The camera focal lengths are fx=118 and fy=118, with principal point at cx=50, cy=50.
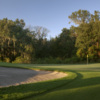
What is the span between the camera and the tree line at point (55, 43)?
31891mm

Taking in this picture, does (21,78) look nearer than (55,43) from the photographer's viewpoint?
Yes

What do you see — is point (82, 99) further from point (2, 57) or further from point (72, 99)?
point (2, 57)

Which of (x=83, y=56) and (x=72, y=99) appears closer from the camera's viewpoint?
(x=72, y=99)

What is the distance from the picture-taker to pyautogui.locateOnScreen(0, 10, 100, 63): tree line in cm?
3189

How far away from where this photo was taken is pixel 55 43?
1642 inches

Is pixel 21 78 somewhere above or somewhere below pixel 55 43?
below

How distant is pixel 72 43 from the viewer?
4019cm

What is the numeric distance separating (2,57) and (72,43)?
22.6 metres

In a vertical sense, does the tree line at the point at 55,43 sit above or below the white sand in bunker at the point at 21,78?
above

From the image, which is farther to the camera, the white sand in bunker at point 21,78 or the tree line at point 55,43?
the tree line at point 55,43

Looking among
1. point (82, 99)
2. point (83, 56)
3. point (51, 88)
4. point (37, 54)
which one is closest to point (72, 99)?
point (82, 99)

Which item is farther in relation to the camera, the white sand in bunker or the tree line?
the tree line

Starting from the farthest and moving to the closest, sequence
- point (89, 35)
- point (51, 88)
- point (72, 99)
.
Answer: point (89, 35) < point (51, 88) < point (72, 99)

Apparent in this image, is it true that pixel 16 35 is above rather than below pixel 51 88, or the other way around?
above
